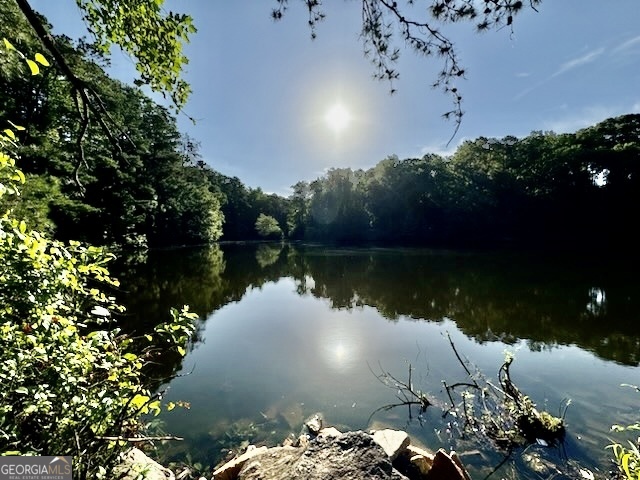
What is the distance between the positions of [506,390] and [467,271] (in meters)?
16.7

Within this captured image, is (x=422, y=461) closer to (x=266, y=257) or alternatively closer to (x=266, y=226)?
(x=266, y=257)

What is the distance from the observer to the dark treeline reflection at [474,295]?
9.73 metres

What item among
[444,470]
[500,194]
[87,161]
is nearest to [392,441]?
[444,470]

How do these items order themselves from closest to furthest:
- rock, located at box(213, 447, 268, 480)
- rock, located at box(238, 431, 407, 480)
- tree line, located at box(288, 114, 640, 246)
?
rock, located at box(238, 431, 407, 480) < rock, located at box(213, 447, 268, 480) < tree line, located at box(288, 114, 640, 246)

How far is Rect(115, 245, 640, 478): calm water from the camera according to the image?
17.5 ft

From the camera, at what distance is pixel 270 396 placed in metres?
6.39

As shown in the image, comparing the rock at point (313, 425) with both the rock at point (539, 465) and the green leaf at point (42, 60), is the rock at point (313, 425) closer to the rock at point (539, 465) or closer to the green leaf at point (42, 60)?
the rock at point (539, 465)

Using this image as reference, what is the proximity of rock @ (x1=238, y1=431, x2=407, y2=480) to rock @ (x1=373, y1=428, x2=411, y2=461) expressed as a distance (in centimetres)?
71

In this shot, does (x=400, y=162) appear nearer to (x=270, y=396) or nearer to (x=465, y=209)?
(x=465, y=209)

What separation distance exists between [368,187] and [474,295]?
44583 millimetres

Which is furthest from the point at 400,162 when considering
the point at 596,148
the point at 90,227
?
the point at 90,227

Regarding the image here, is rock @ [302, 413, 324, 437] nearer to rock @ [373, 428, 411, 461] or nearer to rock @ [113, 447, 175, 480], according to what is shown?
rock @ [373, 428, 411, 461]

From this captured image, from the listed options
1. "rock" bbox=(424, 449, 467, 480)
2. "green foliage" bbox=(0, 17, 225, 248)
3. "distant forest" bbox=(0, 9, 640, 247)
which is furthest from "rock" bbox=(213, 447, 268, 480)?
"distant forest" bbox=(0, 9, 640, 247)

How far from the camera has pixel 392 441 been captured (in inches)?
167
